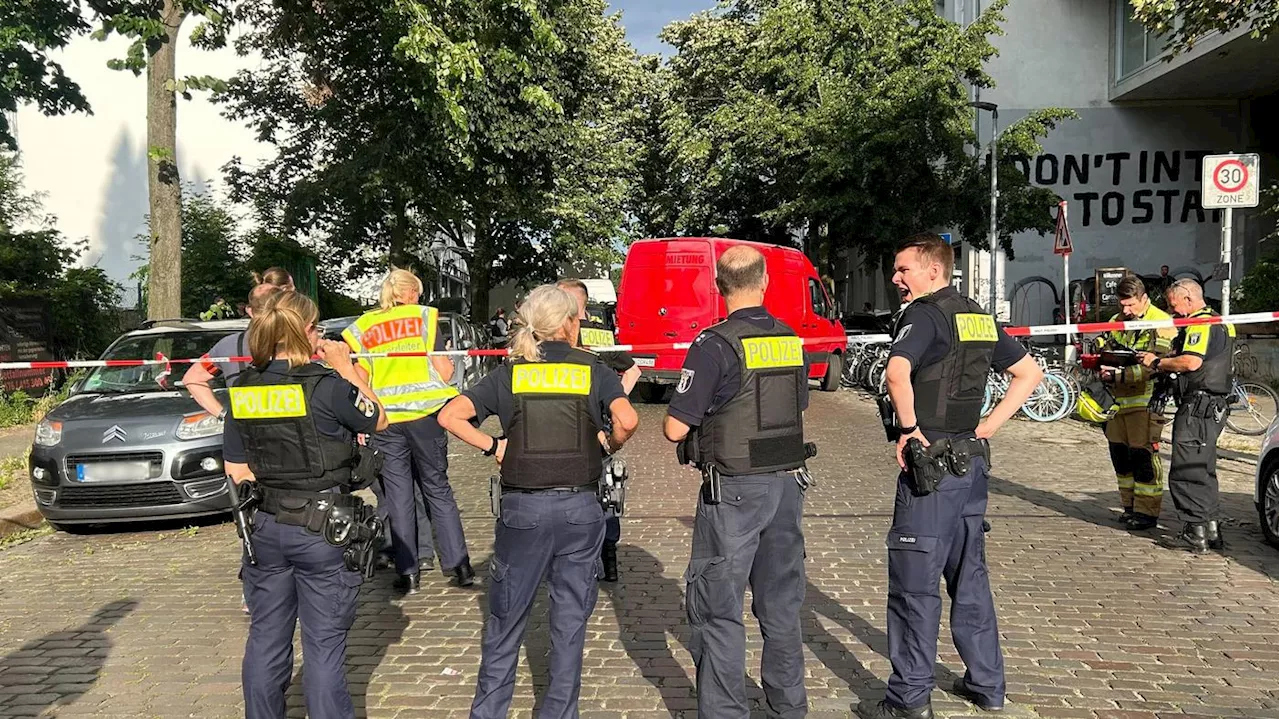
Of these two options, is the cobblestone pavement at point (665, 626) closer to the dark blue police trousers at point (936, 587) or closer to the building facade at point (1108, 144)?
the dark blue police trousers at point (936, 587)

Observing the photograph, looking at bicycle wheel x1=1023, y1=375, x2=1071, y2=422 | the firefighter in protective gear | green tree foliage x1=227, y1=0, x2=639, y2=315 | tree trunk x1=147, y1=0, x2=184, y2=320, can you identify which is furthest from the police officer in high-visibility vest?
bicycle wheel x1=1023, y1=375, x2=1071, y2=422

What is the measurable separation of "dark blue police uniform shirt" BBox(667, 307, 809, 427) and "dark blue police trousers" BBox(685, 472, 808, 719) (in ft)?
0.94

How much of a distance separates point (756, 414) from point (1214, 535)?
14.9 feet

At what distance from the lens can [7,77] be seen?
1324 centimetres

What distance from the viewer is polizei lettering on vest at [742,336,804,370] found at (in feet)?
11.1

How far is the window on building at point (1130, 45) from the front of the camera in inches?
899

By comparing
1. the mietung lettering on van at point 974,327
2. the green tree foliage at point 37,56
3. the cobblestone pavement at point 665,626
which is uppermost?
the green tree foliage at point 37,56

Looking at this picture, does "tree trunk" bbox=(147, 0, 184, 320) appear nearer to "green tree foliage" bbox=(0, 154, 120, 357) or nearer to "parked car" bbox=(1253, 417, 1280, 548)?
"green tree foliage" bbox=(0, 154, 120, 357)

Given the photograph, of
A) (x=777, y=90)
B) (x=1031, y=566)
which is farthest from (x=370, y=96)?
(x=1031, y=566)

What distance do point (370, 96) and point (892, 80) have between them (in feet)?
38.4

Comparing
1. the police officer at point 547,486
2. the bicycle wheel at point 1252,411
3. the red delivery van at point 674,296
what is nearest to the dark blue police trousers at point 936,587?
the police officer at point 547,486

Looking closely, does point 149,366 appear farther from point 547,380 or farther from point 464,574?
point 547,380

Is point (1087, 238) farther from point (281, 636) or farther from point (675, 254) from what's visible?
point (281, 636)

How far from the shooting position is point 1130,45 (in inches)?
949
